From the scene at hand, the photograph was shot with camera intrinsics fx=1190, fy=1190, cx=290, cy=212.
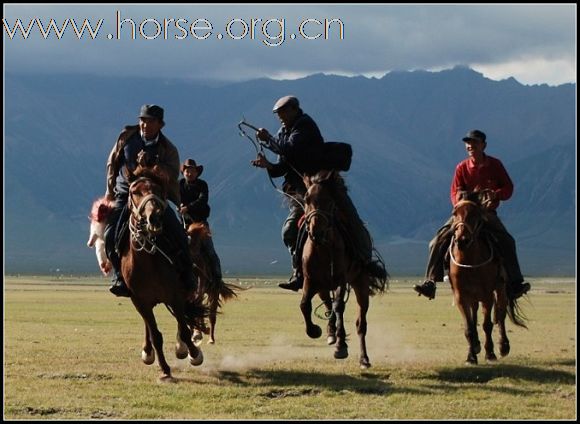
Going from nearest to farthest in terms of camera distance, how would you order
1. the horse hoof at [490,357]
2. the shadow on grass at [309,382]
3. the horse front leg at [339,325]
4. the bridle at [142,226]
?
the shadow on grass at [309,382] < the bridle at [142,226] < the horse front leg at [339,325] < the horse hoof at [490,357]

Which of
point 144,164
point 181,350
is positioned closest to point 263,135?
point 144,164

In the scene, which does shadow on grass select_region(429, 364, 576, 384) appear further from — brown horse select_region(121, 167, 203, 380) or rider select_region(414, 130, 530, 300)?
brown horse select_region(121, 167, 203, 380)

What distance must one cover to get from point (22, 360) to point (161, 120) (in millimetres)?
4024

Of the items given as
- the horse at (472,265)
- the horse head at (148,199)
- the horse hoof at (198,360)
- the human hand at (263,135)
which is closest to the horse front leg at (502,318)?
the horse at (472,265)

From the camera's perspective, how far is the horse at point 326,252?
1451 centimetres

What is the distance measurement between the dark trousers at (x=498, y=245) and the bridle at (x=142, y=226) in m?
4.75

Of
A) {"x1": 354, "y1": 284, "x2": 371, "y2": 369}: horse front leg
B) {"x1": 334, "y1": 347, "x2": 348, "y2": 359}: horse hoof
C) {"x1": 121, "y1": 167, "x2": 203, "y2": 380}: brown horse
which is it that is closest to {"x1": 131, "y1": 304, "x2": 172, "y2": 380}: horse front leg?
{"x1": 121, "y1": 167, "x2": 203, "y2": 380}: brown horse

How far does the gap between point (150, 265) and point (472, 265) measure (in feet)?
15.9

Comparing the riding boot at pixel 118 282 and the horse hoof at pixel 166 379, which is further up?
the riding boot at pixel 118 282

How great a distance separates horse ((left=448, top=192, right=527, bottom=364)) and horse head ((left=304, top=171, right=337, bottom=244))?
2220 millimetres

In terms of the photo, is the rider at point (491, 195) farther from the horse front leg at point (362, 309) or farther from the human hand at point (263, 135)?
the human hand at point (263, 135)

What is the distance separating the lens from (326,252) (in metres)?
14.9

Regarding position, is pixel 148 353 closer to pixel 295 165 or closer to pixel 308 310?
pixel 308 310

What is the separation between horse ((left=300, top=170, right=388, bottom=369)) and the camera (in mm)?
14508
